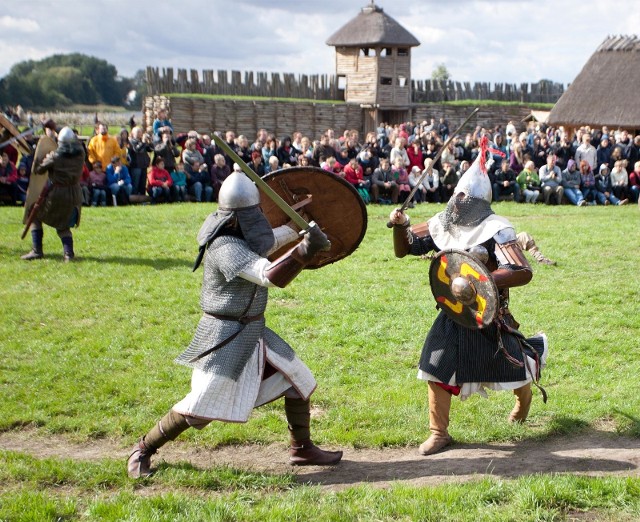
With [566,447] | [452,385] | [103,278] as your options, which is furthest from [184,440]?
[103,278]

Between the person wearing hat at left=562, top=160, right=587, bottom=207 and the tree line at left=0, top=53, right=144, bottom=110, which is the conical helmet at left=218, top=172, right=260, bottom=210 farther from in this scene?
the tree line at left=0, top=53, right=144, bottom=110

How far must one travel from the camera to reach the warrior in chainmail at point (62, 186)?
9.62 m

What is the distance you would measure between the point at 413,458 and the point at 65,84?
7090 centimetres

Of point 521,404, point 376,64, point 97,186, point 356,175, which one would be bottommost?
point 521,404

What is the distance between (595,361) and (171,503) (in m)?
3.92

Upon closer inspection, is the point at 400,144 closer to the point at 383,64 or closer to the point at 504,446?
the point at 504,446

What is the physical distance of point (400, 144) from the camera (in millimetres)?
17234

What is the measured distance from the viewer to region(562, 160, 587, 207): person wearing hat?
1747cm

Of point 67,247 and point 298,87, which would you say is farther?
point 298,87

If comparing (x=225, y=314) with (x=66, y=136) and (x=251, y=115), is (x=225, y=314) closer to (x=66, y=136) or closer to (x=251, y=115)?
(x=66, y=136)

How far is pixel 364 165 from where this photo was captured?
664 inches

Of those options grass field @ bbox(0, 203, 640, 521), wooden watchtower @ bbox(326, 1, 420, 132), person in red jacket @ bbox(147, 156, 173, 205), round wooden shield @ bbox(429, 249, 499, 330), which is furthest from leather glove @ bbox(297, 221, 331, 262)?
wooden watchtower @ bbox(326, 1, 420, 132)

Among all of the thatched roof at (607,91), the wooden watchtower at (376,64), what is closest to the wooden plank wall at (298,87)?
the wooden watchtower at (376,64)

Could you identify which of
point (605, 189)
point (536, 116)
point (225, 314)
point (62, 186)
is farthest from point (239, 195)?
point (536, 116)
